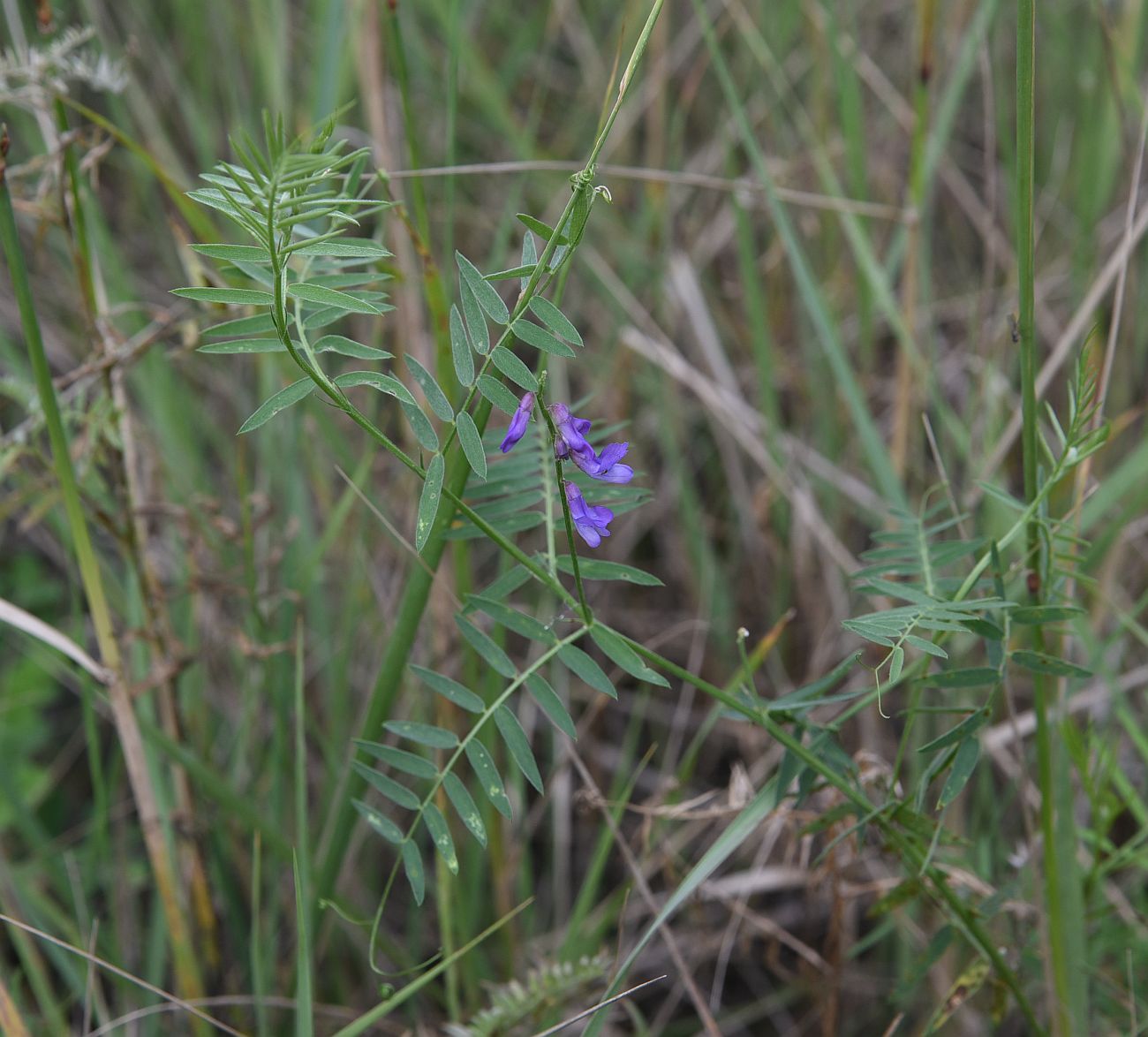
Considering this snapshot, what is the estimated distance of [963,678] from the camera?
34.6 inches

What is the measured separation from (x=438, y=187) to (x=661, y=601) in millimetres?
810

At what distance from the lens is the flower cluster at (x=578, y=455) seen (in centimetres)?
72

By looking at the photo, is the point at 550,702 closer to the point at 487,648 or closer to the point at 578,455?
the point at 487,648

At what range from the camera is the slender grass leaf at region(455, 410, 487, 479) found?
71 centimetres

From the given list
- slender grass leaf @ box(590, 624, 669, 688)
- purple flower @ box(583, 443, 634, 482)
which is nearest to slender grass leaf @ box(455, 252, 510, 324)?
purple flower @ box(583, 443, 634, 482)

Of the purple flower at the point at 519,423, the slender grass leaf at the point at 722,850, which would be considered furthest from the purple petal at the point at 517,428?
the slender grass leaf at the point at 722,850

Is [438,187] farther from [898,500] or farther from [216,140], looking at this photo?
[898,500]

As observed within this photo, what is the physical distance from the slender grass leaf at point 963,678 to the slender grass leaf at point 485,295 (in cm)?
43

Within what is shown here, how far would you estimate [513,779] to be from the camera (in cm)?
143

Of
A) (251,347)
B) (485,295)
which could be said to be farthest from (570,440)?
(251,347)

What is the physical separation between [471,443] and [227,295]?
182mm

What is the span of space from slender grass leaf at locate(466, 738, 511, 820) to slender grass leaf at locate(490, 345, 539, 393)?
0.90 feet

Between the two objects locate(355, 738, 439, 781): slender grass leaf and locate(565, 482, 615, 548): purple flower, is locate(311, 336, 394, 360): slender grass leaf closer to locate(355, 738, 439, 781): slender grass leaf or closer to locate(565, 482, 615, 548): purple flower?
locate(565, 482, 615, 548): purple flower

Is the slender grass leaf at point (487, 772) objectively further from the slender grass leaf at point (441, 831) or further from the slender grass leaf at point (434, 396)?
the slender grass leaf at point (434, 396)
